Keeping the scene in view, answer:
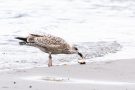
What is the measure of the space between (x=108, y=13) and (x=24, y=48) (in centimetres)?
835

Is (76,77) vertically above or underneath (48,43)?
underneath

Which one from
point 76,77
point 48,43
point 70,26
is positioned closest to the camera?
point 76,77

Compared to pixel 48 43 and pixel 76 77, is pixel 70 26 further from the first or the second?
pixel 76 77

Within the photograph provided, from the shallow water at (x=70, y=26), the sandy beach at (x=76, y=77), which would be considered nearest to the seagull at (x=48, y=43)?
the shallow water at (x=70, y=26)

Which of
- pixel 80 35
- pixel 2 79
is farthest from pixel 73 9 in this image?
pixel 2 79

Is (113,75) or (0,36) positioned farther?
(0,36)

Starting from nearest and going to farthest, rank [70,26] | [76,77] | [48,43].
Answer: [76,77], [48,43], [70,26]

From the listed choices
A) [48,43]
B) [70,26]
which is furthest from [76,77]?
[70,26]

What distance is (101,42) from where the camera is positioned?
15.0 m

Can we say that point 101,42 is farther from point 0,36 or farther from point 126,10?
point 126,10

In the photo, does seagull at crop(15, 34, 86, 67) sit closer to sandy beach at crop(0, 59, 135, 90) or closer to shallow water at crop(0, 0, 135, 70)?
shallow water at crop(0, 0, 135, 70)

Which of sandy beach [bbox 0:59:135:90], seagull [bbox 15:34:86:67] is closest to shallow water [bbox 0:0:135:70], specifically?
seagull [bbox 15:34:86:67]

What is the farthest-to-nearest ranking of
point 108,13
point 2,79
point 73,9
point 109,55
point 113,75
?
point 73,9, point 108,13, point 109,55, point 113,75, point 2,79

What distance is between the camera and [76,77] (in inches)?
358
